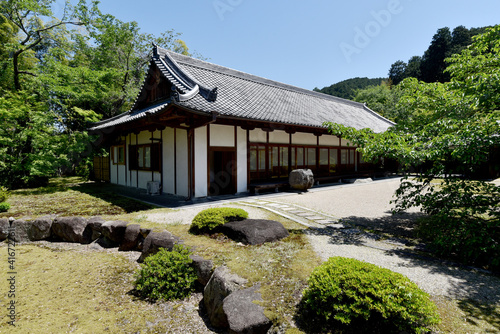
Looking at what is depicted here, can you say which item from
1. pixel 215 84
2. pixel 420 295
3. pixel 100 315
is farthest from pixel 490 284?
pixel 215 84

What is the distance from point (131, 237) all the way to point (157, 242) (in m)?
1.29

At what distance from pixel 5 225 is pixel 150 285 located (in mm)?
5452

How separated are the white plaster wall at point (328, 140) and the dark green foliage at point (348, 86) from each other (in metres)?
36.0

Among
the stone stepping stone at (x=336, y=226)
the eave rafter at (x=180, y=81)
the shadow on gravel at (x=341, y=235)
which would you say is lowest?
the shadow on gravel at (x=341, y=235)

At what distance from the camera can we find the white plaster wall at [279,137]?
1226cm

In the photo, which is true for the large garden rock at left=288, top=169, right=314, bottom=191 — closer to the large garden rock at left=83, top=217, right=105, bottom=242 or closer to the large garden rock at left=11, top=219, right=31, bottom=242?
the large garden rock at left=83, top=217, right=105, bottom=242

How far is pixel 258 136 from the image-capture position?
11672mm

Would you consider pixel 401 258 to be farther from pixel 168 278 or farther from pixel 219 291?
pixel 168 278

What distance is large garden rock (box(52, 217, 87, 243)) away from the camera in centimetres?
632

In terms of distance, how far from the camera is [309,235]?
5461mm

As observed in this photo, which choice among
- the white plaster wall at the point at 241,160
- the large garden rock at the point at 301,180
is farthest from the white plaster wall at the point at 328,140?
the white plaster wall at the point at 241,160

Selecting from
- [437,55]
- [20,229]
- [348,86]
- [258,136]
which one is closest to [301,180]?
[258,136]

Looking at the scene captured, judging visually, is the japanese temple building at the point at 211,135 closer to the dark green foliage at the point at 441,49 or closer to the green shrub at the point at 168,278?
the green shrub at the point at 168,278

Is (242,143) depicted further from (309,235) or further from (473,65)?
(473,65)
